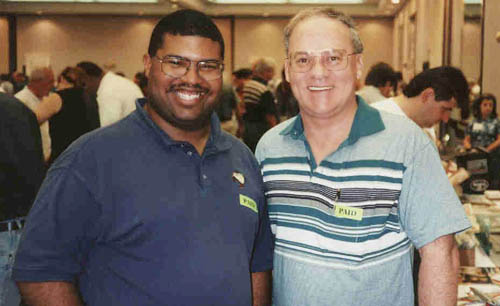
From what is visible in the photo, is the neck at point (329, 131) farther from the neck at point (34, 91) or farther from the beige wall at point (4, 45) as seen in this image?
the beige wall at point (4, 45)

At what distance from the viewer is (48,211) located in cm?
146

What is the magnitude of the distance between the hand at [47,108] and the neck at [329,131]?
3384 mm

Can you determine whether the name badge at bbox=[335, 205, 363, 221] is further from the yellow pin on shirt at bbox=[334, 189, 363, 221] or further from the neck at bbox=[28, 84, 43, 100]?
the neck at bbox=[28, 84, 43, 100]

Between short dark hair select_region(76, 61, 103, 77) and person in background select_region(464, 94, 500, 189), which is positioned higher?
short dark hair select_region(76, 61, 103, 77)

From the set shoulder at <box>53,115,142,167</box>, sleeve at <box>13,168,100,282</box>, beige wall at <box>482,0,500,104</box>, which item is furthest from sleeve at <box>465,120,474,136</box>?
sleeve at <box>13,168,100,282</box>

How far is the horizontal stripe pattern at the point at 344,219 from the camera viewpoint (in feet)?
5.24

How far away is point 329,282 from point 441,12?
915cm

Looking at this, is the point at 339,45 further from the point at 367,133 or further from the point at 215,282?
the point at 215,282

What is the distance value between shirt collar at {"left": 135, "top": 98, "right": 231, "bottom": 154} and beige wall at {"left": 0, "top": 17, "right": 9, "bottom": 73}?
58.1 feet

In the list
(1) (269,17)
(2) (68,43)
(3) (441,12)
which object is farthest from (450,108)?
(2) (68,43)

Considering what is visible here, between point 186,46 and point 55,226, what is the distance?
577mm

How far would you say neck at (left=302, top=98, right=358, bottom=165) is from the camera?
172 cm

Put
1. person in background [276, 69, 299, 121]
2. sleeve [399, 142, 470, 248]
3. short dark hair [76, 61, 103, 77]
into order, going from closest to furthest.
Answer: sleeve [399, 142, 470, 248] → person in background [276, 69, 299, 121] → short dark hair [76, 61, 103, 77]

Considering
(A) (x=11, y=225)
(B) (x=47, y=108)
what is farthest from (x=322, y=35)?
(B) (x=47, y=108)
